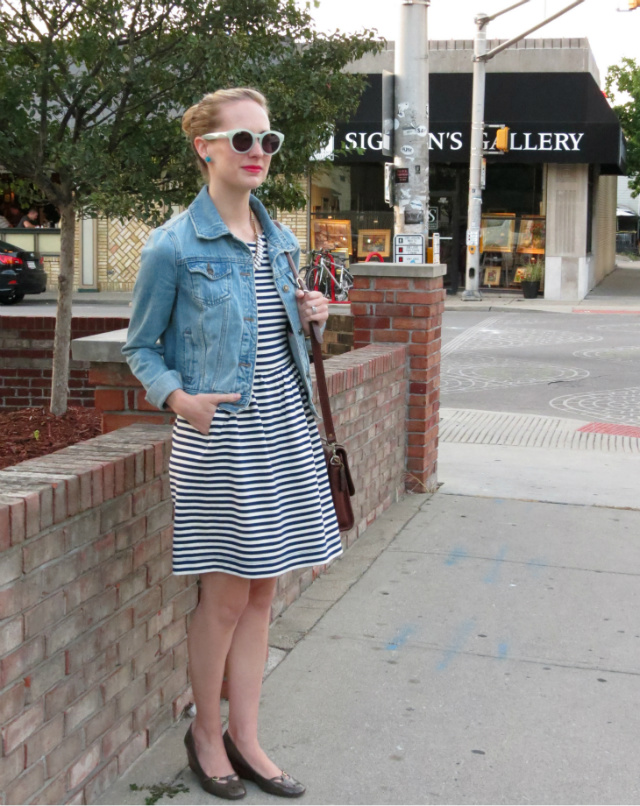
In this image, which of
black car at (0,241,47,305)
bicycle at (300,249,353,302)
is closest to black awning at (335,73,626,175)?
bicycle at (300,249,353,302)

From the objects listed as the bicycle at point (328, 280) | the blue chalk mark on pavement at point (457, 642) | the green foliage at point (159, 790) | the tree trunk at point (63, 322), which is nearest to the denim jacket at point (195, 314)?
the green foliage at point (159, 790)

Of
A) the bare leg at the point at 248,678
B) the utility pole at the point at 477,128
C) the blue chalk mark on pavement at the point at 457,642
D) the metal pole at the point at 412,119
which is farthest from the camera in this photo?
the utility pole at the point at 477,128

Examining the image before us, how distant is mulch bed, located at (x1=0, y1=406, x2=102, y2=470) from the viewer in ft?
19.9

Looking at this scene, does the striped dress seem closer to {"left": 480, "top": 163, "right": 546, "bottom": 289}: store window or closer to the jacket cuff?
the jacket cuff

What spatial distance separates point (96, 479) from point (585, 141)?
74.3 feet

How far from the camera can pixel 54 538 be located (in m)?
2.72

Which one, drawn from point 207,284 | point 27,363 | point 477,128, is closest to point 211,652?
point 207,284

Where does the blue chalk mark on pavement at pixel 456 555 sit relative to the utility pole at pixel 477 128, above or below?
below

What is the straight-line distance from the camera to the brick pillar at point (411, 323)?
6.39 m

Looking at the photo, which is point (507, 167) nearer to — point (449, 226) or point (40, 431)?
point (449, 226)

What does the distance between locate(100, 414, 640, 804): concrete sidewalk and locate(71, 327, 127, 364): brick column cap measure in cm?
130

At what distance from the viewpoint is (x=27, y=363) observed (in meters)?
7.86

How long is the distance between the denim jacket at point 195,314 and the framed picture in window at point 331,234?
895 inches

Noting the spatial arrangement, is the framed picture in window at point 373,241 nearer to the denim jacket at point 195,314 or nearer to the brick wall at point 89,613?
the brick wall at point 89,613
